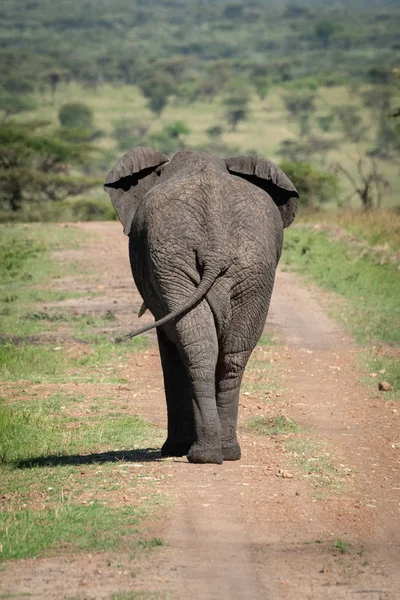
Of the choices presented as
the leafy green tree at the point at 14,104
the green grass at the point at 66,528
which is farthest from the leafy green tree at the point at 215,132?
the green grass at the point at 66,528

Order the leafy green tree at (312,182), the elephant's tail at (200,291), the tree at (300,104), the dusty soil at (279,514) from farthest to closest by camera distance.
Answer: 1. the tree at (300,104)
2. the leafy green tree at (312,182)
3. the elephant's tail at (200,291)
4. the dusty soil at (279,514)

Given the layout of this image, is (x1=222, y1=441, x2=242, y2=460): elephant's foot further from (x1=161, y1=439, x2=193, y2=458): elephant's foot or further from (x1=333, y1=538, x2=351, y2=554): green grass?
(x1=333, y1=538, x2=351, y2=554): green grass

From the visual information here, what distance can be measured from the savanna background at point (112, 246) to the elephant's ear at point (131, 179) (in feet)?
4.42

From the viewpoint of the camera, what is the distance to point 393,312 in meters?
13.0

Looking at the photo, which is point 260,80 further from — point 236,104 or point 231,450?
point 231,450

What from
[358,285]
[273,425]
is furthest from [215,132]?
[273,425]

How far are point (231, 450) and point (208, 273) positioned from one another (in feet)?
3.55

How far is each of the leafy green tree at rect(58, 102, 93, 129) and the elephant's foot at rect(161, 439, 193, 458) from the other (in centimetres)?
5571

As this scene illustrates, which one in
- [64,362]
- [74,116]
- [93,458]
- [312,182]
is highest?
[93,458]

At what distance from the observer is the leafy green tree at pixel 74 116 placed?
61.8m

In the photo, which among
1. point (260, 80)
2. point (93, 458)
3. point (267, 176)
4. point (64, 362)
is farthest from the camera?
point (260, 80)

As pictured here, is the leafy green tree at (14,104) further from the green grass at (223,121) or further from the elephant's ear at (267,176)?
the elephant's ear at (267,176)

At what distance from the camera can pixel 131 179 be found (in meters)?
6.72

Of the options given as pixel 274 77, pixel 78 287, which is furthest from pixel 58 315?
pixel 274 77
